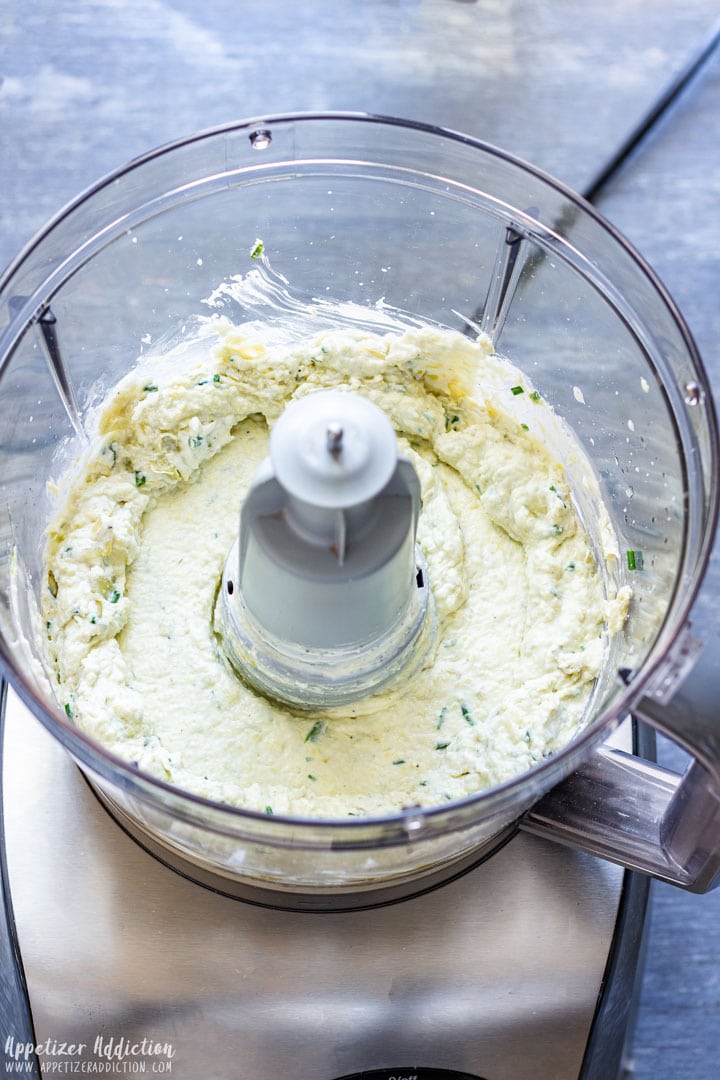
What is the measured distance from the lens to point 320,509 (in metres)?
0.70

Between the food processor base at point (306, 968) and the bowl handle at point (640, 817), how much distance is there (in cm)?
8

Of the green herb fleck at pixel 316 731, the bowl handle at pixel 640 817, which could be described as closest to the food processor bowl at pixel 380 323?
the bowl handle at pixel 640 817

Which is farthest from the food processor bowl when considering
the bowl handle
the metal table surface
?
the metal table surface

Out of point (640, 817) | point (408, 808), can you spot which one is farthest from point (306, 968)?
point (640, 817)

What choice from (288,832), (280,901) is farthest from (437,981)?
(288,832)

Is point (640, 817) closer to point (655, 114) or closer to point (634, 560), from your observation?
point (634, 560)

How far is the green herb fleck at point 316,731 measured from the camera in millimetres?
852

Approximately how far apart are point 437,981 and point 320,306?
0.60 meters

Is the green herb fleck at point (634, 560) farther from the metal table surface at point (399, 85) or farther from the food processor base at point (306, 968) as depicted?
the metal table surface at point (399, 85)

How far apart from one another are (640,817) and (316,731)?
0.84 feet

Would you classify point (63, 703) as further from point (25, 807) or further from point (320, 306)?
point (320, 306)

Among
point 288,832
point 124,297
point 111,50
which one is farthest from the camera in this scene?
point 111,50

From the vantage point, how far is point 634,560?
0.90 meters

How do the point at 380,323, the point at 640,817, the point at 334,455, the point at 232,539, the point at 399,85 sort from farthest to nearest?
the point at 399,85
the point at 380,323
the point at 232,539
the point at 640,817
the point at 334,455
